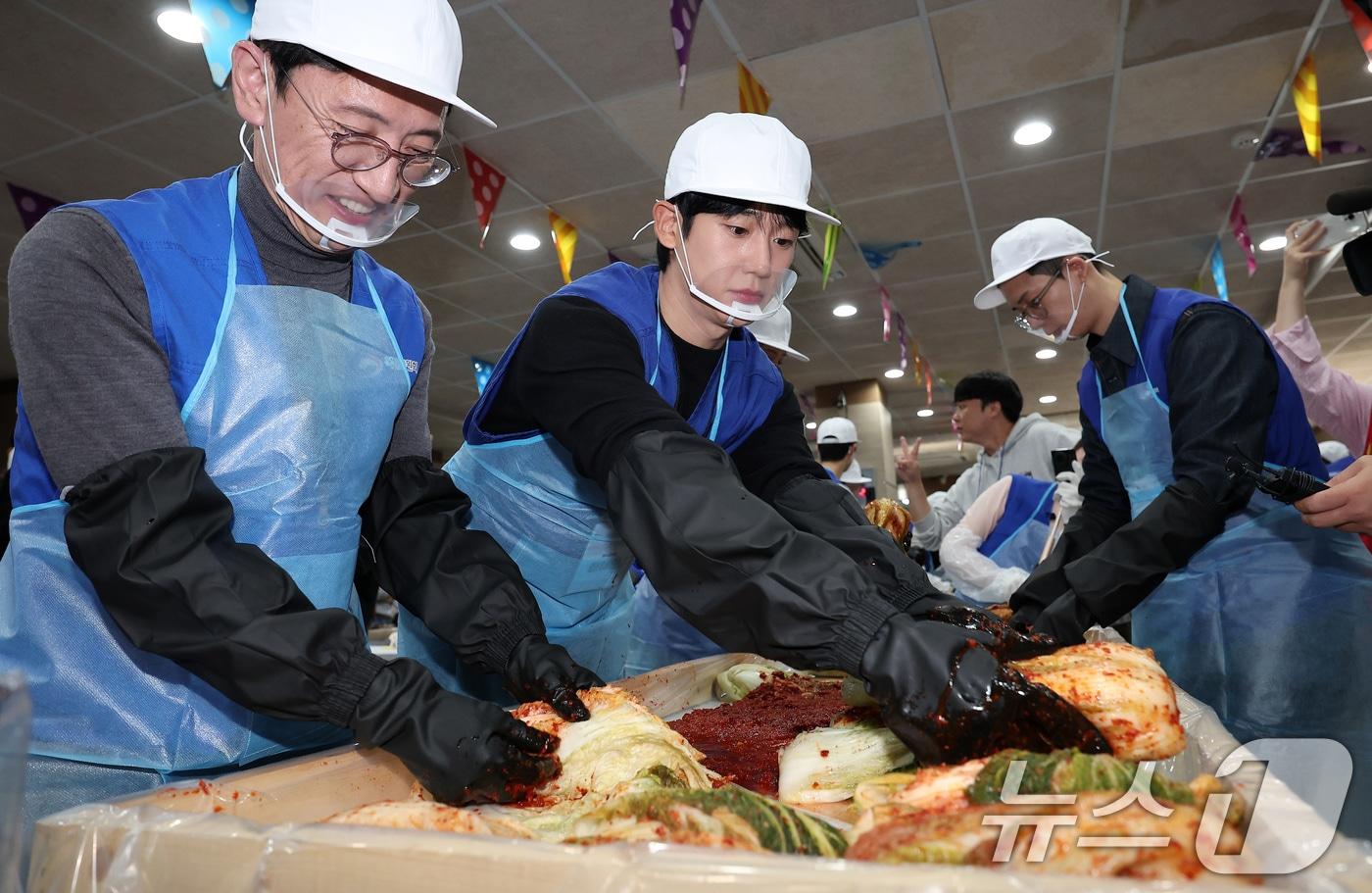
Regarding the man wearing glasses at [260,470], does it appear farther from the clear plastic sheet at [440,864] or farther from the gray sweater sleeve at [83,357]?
the clear plastic sheet at [440,864]

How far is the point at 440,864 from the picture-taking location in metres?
0.69

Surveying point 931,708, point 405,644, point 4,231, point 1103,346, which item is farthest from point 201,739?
point 4,231

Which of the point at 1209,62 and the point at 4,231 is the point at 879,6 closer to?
the point at 1209,62

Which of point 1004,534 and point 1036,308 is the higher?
point 1036,308

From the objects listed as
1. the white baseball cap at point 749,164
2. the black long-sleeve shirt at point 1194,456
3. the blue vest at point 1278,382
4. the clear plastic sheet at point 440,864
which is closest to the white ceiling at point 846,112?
the blue vest at point 1278,382

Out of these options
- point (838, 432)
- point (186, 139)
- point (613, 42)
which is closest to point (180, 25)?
point (186, 139)

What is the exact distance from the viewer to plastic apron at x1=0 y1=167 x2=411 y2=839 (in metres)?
1.24

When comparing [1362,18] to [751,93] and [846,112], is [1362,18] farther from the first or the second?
[751,93]

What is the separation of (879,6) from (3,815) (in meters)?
4.84

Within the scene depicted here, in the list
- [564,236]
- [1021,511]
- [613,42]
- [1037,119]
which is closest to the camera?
[1021,511]

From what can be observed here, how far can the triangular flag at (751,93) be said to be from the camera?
15.2ft

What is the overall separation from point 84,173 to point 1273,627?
24.2 ft

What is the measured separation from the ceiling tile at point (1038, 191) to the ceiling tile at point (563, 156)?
9.40 ft

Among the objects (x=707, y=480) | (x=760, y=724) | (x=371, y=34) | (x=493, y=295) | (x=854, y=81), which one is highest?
(x=854, y=81)
